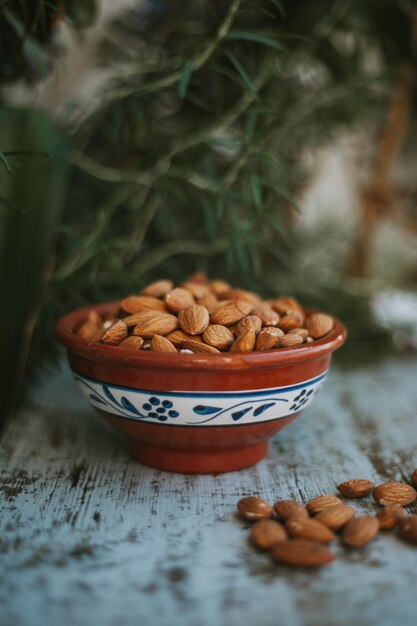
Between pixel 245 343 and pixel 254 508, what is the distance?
0.14m

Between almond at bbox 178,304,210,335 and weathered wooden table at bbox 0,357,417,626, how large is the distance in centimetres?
15

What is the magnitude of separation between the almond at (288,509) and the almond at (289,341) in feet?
0.45

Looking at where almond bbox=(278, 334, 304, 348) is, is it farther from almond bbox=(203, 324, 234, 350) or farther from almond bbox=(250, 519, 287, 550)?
almond bbox=(250, 519, 287, 550)

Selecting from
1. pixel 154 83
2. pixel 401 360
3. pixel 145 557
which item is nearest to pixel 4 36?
pixel 154 83

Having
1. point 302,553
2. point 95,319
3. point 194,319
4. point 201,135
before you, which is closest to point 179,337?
point 194,319

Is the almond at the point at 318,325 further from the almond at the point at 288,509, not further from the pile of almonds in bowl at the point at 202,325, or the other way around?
the almond at the point at 288,509

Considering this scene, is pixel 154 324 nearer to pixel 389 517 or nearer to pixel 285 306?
pixel 285 306

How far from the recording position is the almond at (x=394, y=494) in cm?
56

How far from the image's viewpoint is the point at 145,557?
48cm

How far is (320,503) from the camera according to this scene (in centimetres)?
55

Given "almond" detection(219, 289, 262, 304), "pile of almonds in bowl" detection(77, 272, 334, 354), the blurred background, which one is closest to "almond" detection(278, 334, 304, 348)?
"pile of almonds in bowl" detection(77, 272, 334, 354)

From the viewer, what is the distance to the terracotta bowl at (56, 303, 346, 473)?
55 centimetres

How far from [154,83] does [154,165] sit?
0.13 metres

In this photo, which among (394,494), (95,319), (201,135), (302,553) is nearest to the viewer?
(302,553)
